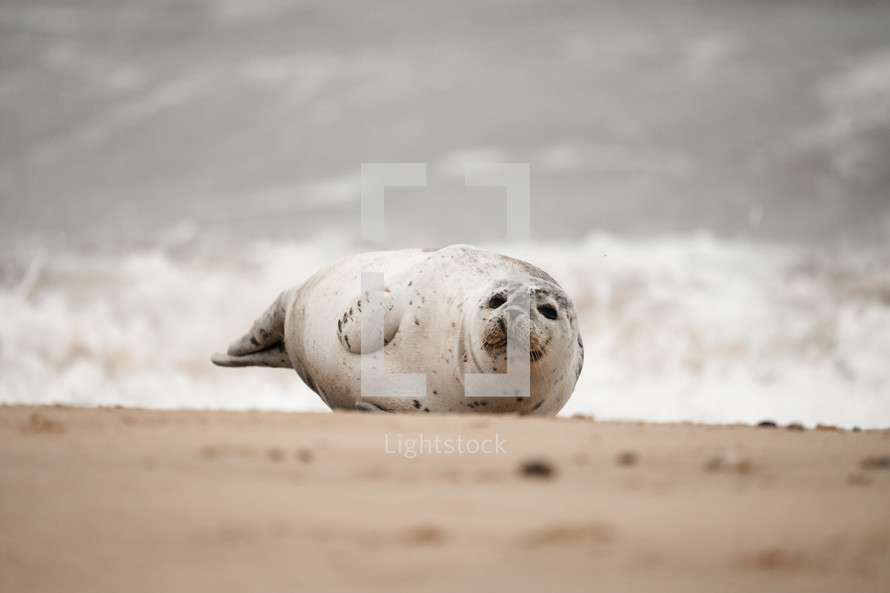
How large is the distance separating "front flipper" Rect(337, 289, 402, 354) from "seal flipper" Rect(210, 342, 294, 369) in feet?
6.86

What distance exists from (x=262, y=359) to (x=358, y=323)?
2607mm

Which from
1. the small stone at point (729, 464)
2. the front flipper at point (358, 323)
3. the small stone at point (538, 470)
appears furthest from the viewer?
the front flipper at point (358, 323)

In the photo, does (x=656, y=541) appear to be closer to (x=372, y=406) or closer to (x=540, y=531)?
(x=540, y=531)

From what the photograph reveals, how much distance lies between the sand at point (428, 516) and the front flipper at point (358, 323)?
2.29 m

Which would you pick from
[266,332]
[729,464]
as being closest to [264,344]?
[266,332]

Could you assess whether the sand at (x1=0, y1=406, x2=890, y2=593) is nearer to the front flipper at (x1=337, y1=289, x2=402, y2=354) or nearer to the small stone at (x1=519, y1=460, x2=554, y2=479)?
the small stone at (x1=519, y1=460, x2=554, y2=479)

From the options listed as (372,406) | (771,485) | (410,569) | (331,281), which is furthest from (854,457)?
(331,281)

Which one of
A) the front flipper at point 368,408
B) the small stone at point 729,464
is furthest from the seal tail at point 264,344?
the small stone at point 729,464

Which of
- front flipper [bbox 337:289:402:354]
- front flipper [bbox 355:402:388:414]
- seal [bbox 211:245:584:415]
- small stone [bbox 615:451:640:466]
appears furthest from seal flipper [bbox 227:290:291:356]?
small stone [bbox 615:451:640:466]

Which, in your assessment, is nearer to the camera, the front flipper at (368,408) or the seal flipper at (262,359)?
the front flipper at (368,408)

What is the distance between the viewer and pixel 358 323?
20.0 feet

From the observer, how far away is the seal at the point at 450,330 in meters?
5.44

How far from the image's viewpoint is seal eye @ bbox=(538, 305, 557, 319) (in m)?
5.44

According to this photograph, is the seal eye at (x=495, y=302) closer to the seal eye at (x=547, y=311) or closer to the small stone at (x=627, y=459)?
the seal eye at (x=547, y=311)
